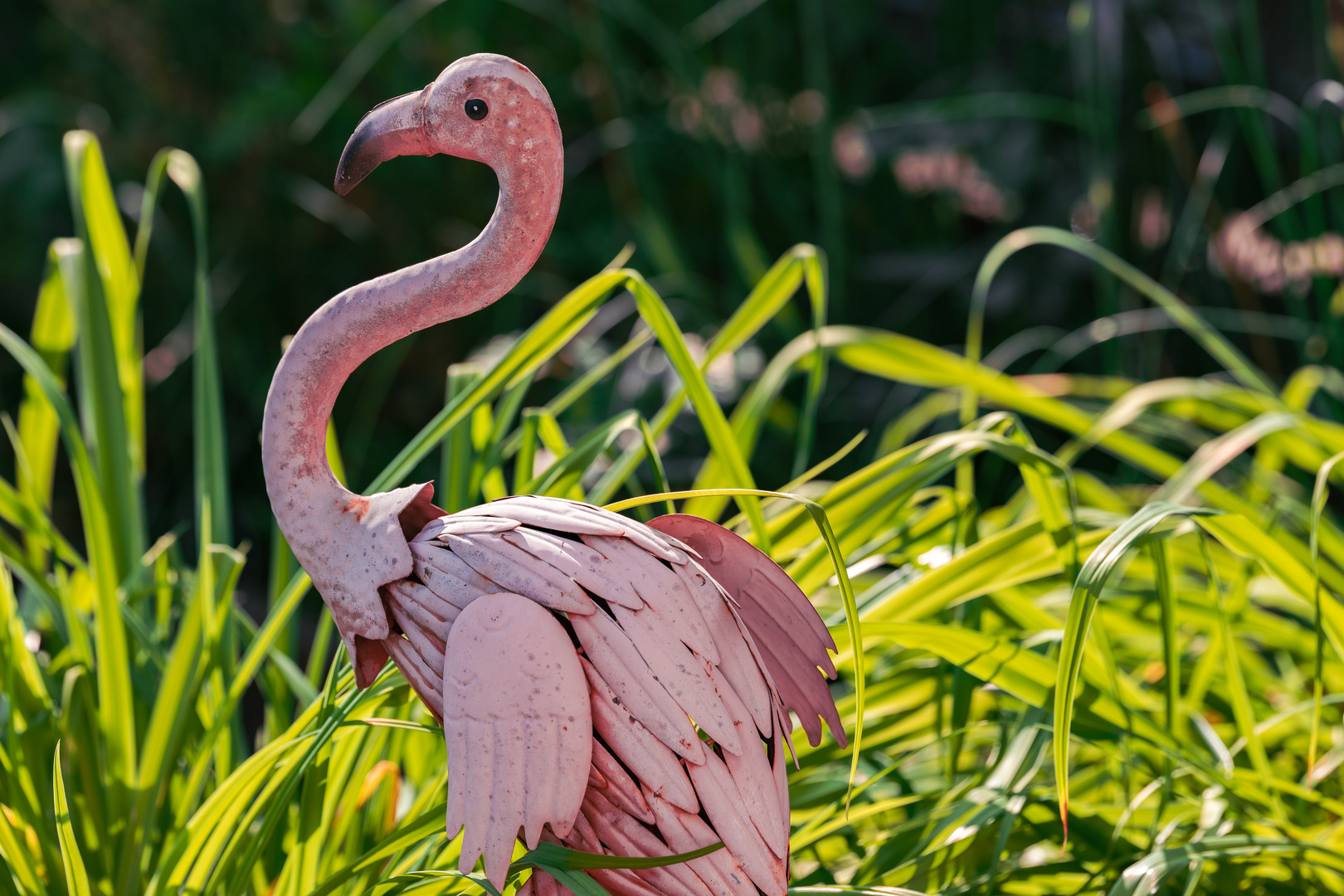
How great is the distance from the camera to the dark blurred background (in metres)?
2.08

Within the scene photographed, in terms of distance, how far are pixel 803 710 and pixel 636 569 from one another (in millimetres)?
185

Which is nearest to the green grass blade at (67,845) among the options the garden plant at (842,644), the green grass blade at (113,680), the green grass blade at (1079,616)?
the garden plant at (842,644)

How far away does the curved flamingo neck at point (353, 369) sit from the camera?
23.4 inches

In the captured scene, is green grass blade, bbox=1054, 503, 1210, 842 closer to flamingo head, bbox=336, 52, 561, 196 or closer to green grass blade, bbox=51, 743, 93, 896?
flamingo head, bbox=336, 52, 561, 196

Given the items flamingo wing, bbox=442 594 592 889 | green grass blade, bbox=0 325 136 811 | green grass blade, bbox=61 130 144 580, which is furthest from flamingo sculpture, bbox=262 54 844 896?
green grass blade, bbox=61 130 144 580

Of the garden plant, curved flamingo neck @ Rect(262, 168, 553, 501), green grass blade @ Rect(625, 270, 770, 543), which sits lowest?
the garden plant

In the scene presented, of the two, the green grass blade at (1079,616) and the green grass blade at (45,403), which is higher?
the green grass blade at (45,403)

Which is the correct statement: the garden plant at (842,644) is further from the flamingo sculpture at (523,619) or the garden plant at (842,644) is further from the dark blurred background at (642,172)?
the dark blurred background at (642,172)

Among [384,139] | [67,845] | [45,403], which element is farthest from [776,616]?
[45,403]

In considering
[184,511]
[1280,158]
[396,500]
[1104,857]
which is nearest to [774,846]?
[396,500]

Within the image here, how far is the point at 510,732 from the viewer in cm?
53

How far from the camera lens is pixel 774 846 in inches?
23.5

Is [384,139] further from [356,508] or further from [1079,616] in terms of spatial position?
[1079,616]

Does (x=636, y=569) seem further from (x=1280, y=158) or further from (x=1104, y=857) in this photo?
(x=1280, y=158)
